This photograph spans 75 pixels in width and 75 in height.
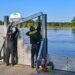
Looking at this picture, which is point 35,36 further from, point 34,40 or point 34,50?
point 34,50

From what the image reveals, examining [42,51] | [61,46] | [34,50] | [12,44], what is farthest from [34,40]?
[61,46]

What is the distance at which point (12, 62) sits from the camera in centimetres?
1487

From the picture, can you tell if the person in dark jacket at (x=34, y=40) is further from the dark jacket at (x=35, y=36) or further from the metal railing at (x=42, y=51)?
the metal railing at (x=42, y=51)

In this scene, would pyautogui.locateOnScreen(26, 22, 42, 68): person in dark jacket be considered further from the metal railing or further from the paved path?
the paved path

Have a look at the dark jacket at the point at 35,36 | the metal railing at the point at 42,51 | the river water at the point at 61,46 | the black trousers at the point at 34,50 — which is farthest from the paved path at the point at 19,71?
the river water at the point at 61,46

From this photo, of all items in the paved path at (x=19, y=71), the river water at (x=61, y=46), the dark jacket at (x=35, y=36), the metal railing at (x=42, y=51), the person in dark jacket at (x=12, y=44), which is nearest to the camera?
the paved path at (x=19, y=71)

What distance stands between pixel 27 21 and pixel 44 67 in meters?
2.82

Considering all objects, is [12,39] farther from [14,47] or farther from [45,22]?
[45,22]

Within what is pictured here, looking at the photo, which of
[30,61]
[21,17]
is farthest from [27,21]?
[30,61]

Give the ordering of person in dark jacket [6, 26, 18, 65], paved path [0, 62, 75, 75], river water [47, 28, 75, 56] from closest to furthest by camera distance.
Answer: paved path [0, 62, 75, 75]
person in dark jacket [6, 26, 18, 65]
river water [47, 28, 75, 56]

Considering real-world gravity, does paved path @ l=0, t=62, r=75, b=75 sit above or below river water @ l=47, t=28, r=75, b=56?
below

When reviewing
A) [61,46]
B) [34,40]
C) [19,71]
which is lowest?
[19,71]

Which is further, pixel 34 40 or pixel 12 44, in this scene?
pixel 12 44

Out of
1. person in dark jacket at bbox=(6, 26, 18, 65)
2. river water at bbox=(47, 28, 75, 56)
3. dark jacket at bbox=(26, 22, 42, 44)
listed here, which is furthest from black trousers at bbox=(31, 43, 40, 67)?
river water at bbox=(47, 28, 75, 56)
